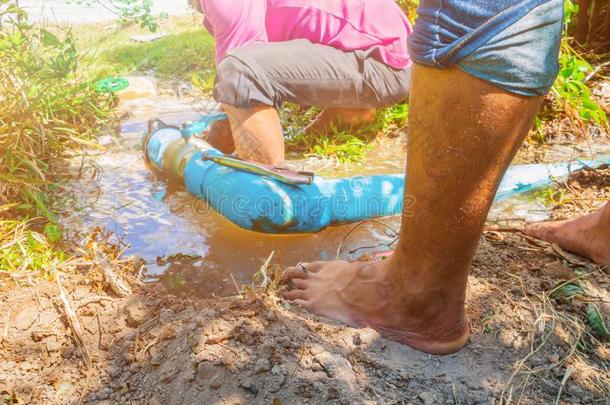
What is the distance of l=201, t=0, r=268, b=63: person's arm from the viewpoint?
308cm

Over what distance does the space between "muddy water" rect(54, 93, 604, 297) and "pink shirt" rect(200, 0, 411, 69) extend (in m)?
0.71

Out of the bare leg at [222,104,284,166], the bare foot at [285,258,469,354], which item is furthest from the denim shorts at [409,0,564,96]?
the bare leg at [222,104,284,166]

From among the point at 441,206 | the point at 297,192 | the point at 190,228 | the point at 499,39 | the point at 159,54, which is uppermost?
the point at 499,39

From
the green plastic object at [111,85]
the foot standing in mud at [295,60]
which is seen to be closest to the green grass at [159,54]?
the green plastic object at [111,85]

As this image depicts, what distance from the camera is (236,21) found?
3168mm

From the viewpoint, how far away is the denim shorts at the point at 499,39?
3.68 ft

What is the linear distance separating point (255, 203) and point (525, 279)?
1180mm

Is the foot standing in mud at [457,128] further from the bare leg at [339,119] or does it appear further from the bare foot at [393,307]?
the bare leg at [339,119]

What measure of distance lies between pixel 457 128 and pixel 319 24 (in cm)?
224

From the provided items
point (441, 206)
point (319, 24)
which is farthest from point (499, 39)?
point (319, 24)

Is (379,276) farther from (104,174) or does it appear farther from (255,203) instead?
(104,174)

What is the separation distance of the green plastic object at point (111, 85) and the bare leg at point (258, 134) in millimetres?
1782

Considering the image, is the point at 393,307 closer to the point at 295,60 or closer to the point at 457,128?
the point at 457,128

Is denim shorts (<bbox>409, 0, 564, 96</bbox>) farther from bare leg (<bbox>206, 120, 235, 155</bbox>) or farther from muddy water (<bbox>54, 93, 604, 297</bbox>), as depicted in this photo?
bare leg (<bbox>206, 120, 235, 155</bbox>)
